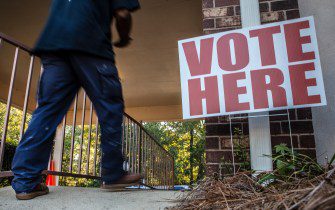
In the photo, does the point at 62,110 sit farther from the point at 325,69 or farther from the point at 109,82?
the point at 325,69

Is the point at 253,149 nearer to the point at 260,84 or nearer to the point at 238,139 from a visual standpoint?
the point at 238,139

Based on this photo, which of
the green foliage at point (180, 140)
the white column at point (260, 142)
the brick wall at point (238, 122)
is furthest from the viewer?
the green foliage at point (180, 140)

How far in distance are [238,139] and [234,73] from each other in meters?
0.44

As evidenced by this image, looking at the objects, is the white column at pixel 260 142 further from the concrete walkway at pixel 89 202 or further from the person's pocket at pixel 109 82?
the person's pocket at pixel 109 82

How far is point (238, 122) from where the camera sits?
78.1 inches

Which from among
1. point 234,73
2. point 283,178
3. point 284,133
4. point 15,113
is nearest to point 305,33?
point 234,73

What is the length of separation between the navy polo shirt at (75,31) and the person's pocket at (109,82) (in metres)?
0.07

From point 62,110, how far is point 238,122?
111 cm

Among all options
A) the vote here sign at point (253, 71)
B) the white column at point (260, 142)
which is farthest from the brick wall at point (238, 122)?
the vote here sign at point (253, 71)

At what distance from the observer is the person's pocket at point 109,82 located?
155 cm

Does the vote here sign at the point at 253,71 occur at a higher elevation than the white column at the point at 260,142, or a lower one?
higher

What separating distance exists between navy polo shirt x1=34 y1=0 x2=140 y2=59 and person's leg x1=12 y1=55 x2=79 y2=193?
11 cm

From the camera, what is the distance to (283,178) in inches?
51.6

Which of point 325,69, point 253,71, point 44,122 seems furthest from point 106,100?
point 325,69
